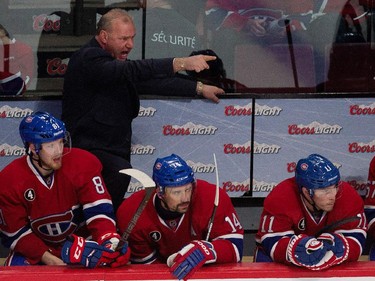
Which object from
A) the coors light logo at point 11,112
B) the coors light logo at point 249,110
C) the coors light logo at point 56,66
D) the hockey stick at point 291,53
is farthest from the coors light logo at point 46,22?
the hockey stick at point 291,53

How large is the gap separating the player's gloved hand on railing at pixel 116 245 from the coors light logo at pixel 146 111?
1774 mm

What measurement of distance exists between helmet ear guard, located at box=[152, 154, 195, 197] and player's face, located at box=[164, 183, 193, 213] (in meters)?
0.03

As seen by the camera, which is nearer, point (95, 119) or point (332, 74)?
point (95, 119)

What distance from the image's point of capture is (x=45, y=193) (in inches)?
249

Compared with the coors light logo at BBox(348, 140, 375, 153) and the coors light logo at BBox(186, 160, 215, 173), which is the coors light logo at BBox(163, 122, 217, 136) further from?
the coors light logo at BBox(348, 140, 375, 153)

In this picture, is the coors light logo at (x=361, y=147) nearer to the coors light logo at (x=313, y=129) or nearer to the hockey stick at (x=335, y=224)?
the coors light logo at (x=313, y=129)

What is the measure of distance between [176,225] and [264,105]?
1.63 m

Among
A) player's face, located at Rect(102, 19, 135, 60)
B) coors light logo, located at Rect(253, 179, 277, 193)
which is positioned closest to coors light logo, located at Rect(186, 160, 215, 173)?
coors light logo, located at Rect(253, 179, 277, 193)

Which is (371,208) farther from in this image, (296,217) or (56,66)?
(56,66)

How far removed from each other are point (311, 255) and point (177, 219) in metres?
0.84

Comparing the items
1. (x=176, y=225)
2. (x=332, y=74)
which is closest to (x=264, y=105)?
(x=332, y=74)

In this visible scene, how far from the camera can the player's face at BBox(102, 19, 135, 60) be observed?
6.94m

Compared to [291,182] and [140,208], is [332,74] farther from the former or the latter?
[140,208]

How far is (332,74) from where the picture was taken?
7.79 m
